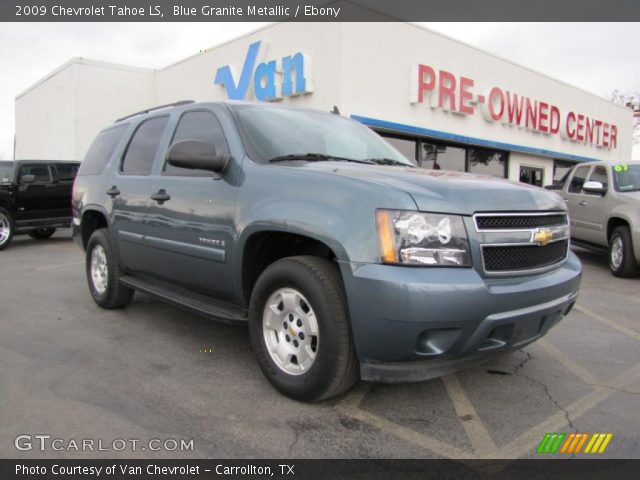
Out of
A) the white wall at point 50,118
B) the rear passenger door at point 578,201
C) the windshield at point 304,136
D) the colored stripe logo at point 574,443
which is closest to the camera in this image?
the colored stripe logo at point 574,443

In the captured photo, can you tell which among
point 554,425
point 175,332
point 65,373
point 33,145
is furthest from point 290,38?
point 33,145

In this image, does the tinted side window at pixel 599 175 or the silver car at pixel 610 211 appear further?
the tinted side window at pixel 599 175

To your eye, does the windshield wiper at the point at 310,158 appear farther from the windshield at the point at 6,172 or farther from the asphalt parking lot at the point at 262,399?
the windshield at the point at 6,172

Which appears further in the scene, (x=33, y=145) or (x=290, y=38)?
(x=33, y=145)

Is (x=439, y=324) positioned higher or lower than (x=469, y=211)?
lower

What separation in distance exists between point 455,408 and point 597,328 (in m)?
2.60

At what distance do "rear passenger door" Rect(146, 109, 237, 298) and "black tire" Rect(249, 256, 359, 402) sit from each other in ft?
1.78

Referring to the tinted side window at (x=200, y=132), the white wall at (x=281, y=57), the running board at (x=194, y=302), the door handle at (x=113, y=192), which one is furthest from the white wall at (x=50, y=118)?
the tinted side window at (x=200, y=132)

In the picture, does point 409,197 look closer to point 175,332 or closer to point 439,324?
point 439,324

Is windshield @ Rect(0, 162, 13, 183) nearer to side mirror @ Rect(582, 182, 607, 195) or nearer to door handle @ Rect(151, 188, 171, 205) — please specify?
door handle @ Rect(151, 188, 171, 205)

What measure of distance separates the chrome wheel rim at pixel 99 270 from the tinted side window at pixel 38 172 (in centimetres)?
722

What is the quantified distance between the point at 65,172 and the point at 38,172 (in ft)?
2.03

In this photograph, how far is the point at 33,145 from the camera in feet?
76.3

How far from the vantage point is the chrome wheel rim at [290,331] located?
2.99 m
